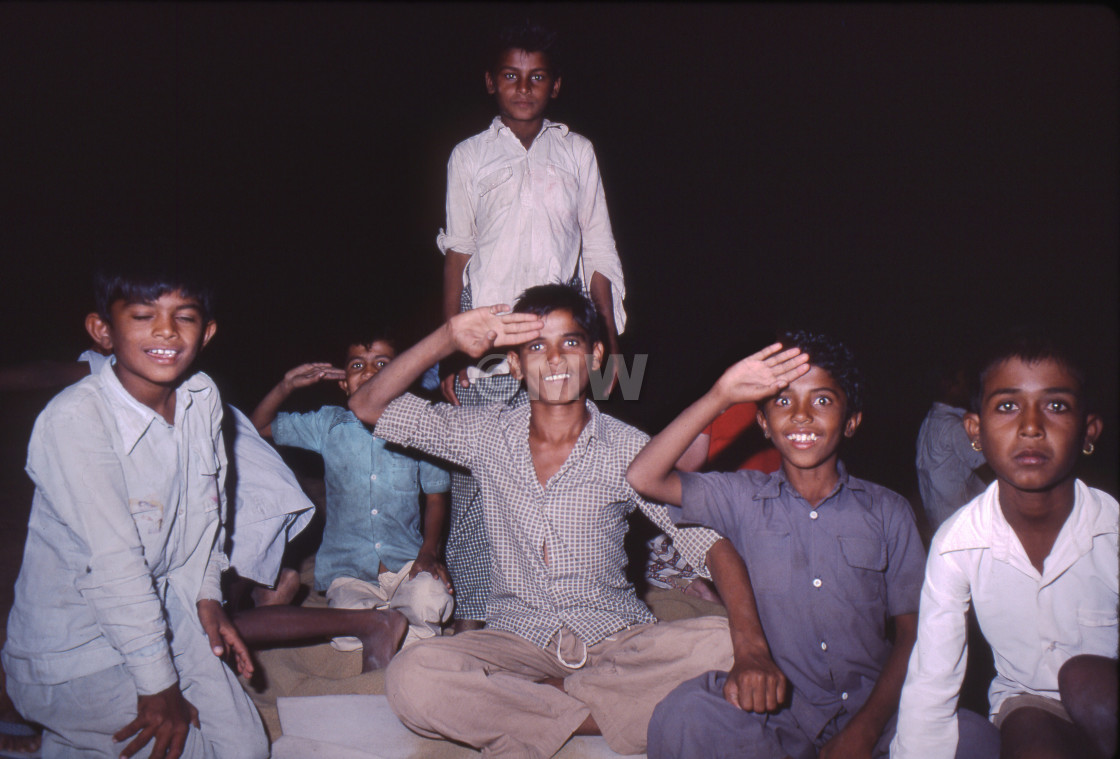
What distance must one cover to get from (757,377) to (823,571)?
0.53m

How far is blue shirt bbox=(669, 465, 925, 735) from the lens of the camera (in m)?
1.87

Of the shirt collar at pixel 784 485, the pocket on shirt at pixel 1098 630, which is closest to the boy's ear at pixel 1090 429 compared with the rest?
the pocket on shirt at pixel 1098 630

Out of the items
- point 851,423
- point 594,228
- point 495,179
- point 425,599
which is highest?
point 495,179

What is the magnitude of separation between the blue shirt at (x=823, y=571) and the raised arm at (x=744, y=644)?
0.15 ft

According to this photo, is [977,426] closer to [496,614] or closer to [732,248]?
[496,614]

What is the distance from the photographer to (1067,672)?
157cm

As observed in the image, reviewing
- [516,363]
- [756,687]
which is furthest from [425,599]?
[756,687]

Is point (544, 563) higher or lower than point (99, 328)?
lower

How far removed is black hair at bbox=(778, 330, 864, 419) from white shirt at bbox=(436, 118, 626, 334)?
1003mm

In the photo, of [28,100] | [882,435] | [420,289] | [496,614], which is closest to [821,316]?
[882,435]

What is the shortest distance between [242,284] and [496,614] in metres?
4.39

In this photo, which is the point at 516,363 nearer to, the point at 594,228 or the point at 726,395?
the point at 726,395

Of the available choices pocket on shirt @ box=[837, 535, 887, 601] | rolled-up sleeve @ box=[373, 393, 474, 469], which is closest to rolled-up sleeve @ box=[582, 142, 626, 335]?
rolled-up sleeve @ box=[373, 393, 474, 469]

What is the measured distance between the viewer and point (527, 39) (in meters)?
2.64
